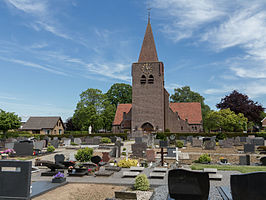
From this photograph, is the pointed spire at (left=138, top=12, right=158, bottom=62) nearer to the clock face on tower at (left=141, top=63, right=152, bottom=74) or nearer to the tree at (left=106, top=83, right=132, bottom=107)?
the clock face on tower at (left=141, top=63, right=152, bottom=74)

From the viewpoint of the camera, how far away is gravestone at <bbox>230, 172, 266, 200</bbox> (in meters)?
4.13

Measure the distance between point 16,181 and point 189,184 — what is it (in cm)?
375

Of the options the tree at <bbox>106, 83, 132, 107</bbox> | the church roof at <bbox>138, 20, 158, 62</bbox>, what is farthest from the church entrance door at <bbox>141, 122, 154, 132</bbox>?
the tree at <bbox>106, 83, 132, 107</bbox>

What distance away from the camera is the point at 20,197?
532 cm

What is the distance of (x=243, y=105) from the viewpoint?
52062mm

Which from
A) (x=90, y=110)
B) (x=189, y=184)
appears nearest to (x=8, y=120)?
(x=90, y=110)

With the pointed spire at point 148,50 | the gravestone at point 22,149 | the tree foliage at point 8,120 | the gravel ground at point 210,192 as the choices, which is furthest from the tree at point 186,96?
the gravel ground at point 210,192

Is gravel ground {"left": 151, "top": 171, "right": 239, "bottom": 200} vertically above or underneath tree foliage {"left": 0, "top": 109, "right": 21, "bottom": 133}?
underneath

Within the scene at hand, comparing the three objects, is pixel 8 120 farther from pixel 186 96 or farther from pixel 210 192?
pixel 186 96

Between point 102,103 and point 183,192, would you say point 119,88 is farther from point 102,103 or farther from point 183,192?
point 183,192

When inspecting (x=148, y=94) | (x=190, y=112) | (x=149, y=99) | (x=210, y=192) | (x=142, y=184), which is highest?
(x=148, y=94)

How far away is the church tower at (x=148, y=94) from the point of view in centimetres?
4344

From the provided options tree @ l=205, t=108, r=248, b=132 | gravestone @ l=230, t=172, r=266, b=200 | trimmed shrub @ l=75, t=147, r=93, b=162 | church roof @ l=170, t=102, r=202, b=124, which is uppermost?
church roof @ l=170, t=102, r=202, b=124

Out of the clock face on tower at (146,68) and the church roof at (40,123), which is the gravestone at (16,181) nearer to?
the clock face on tower at (146,68)
